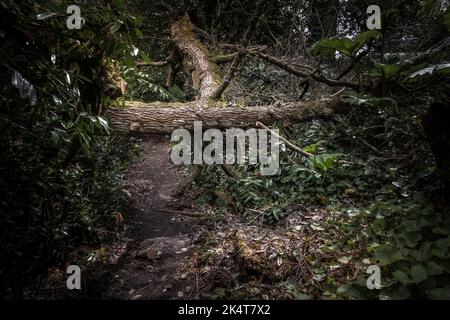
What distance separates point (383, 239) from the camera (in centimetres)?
279

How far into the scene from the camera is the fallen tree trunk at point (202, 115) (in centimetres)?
485

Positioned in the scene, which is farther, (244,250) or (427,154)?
(427,154)

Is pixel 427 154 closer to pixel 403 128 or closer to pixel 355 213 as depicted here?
pixel 403 128

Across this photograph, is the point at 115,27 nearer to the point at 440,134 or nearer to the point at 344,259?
the point at 344,259

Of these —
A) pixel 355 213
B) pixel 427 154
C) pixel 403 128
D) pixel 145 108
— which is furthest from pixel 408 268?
pixel 145 108

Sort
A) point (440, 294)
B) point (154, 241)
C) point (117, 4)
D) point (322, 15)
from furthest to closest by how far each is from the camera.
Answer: point (322, 15) → point (154, 241) → point (117, 4) → point (440, 294)

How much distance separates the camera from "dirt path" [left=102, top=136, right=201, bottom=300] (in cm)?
298

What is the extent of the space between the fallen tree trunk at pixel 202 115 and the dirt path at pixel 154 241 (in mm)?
1162
